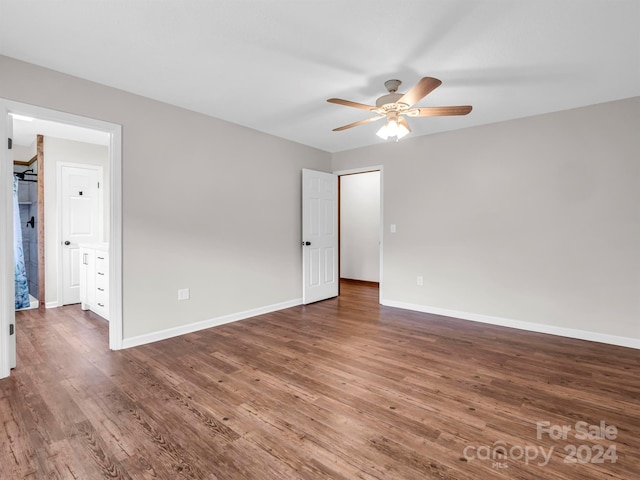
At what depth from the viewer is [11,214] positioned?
8.30 feet

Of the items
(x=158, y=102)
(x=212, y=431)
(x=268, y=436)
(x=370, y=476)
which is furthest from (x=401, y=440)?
(x=158, y=102)

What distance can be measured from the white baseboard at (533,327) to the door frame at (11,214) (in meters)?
3.60

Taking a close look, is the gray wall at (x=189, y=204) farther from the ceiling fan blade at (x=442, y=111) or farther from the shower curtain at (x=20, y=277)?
the shower curtain at (x=20, y=277)

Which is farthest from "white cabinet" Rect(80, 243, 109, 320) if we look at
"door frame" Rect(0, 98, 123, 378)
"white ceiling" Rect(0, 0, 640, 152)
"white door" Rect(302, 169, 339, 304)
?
"white door" Rect(302, 169, 339, 304)

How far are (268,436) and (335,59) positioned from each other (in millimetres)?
2635

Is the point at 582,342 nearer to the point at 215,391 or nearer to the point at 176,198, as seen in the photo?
the point at 215,391

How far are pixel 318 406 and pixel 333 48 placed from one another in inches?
99.0

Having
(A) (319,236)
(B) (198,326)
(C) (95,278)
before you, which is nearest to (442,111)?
(A) (319,236)

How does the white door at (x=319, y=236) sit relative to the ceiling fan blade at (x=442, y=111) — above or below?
below

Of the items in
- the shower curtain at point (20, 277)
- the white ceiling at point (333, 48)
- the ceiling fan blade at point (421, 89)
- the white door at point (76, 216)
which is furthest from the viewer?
the white door at point (76, 216)

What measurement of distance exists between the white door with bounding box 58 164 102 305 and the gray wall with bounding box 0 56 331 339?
257cm

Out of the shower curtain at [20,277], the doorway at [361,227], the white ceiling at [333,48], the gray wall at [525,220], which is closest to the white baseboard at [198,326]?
the gray wall at [525,220]

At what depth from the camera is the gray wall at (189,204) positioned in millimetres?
2998

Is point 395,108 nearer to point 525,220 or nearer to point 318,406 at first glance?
point 525,220
